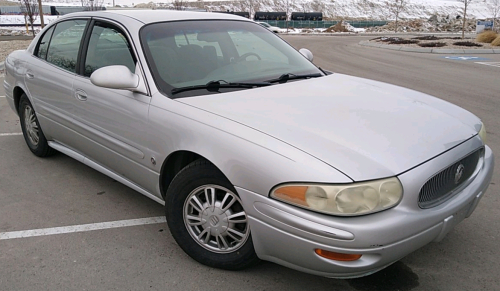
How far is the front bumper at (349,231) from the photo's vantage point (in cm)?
220

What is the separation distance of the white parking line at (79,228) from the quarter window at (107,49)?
1.18m

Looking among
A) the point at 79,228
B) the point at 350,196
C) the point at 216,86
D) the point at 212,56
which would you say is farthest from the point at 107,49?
the point at 350,196

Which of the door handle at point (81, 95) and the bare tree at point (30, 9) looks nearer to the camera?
the door handle at point (81, 95)

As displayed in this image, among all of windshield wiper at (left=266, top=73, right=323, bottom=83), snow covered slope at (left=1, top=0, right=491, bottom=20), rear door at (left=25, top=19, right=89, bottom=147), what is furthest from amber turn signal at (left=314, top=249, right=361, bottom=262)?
snow covered slope at (left=1, top=0, right=491, bottom=20)

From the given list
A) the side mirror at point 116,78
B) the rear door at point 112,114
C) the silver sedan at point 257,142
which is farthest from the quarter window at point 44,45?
the side mirror at point 116,78

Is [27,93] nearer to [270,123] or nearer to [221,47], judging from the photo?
[221,47]

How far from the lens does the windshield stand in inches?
128

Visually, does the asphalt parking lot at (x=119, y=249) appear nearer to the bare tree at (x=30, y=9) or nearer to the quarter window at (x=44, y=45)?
the quarter window at (x=44, y=45)

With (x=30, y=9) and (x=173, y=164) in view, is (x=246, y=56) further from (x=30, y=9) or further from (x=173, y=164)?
(x=30, y=9)

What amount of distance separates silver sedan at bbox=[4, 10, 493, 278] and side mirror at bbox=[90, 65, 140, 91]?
11mm

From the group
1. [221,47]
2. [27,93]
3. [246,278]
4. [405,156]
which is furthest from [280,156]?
[27,93]

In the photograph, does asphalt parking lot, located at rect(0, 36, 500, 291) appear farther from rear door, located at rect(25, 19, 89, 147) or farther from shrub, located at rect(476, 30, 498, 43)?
shrub, located at rect(476, 30, 498, 43)

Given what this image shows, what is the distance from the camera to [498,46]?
2002cm

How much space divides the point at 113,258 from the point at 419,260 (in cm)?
203
